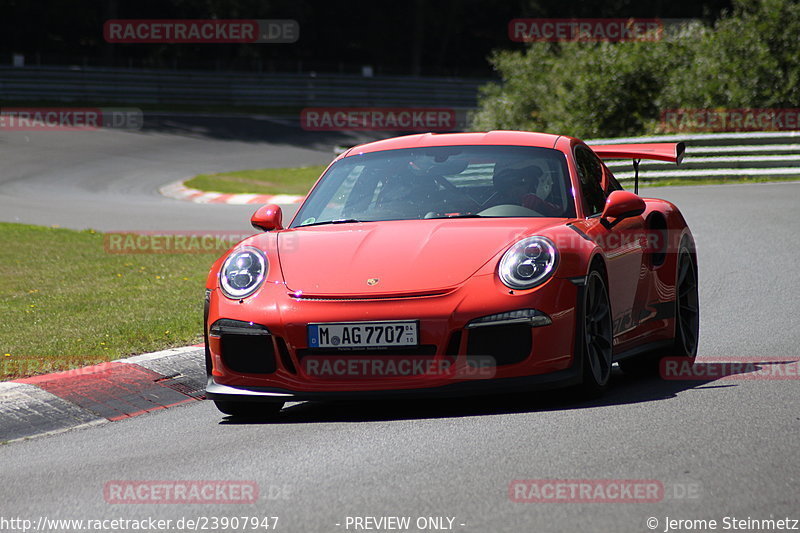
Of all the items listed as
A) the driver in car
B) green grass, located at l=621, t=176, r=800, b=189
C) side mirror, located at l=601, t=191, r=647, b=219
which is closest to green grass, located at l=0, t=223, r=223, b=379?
the driver in car

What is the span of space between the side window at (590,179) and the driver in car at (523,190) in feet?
0.74

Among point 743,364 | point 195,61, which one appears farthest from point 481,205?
point 195,61

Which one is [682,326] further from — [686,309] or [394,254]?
[394,254]

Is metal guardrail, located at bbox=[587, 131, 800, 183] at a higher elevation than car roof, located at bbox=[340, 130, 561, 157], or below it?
below

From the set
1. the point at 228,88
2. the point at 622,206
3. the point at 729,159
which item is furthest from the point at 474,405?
the point at 228,88

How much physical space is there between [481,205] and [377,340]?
1.32 m

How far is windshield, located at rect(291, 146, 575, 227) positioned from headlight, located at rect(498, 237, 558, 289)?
2.15 ft

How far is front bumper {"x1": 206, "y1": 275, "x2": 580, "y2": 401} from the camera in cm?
528

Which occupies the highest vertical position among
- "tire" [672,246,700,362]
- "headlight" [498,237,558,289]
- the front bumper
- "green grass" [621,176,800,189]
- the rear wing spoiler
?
the rear wing spoiler

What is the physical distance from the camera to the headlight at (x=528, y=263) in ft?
17.7

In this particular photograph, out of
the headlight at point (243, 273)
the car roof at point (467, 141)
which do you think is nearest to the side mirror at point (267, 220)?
the headlight at point (243, 273)

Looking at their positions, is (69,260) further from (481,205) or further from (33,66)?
(33,66)

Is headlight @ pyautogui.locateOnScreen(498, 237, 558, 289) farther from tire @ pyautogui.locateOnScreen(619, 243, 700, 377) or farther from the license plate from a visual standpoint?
tire @ pyautogui.locateOnScreen(619, 243, 700, 377)

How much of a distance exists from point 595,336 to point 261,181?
65.9 ft
